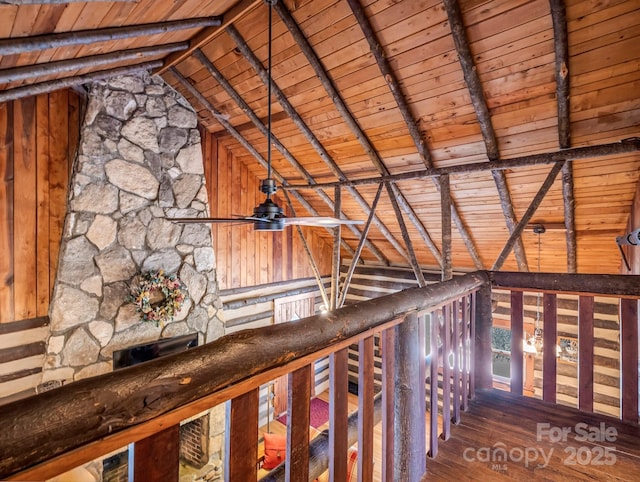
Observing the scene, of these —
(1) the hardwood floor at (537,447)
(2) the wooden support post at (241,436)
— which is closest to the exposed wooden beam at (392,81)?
(1) the hardwood floor at (537,447)

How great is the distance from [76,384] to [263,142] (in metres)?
4.61

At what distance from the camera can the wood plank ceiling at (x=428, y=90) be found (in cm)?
248

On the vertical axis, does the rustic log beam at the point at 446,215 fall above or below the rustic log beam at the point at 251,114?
below

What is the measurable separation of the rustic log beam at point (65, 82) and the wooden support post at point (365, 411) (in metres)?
3.71

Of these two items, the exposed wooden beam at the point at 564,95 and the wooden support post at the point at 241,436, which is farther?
the exposed wooden beam at the point at 564,95

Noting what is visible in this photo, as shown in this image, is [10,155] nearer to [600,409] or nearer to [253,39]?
[253,39]

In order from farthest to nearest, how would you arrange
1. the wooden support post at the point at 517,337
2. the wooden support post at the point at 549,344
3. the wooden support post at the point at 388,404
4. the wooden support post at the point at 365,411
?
the wooden support post at the point at 517,337
the wooden support post at the point at 549,344
the wooden support post at the point at 388,404
the wooden support post at the point at 365,411

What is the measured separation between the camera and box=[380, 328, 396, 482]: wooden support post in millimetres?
1278

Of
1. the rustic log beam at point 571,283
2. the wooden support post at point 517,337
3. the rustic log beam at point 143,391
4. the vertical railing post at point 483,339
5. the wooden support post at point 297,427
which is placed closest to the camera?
the rustic log beam at point 143,391

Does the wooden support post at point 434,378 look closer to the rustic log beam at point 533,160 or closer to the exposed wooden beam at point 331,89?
the rustic log beam at point 533,160

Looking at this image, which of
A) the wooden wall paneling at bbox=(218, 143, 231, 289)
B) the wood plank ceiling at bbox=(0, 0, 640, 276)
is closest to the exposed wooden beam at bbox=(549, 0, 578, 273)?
the wood plank ceiling at bbox=(0, 0, 640, 276)

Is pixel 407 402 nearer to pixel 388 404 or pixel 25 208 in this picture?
pixel 388 404

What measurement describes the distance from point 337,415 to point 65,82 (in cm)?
395

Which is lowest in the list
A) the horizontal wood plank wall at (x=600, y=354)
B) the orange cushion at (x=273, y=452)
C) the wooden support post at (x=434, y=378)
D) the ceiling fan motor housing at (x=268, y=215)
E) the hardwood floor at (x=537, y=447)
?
the orange cushion at (x=273, y=452)
